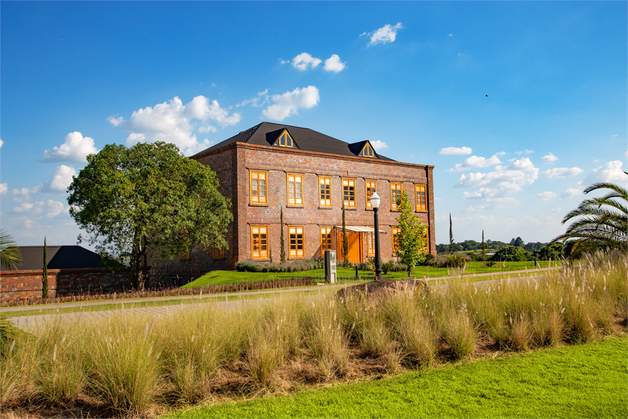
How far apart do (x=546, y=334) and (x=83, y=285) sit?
933 inches

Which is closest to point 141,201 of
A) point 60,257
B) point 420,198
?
point 60,257

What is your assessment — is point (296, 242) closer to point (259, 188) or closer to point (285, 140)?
point (259, 188)

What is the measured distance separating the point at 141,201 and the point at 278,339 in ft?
56.8

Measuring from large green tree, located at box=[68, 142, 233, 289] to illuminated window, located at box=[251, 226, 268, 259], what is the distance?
3.43 m

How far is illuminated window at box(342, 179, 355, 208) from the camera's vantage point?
31422 mm

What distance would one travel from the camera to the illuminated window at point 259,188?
90.1 ft

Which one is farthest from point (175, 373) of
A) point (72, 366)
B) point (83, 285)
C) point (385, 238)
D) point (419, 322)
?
point (385, 238)

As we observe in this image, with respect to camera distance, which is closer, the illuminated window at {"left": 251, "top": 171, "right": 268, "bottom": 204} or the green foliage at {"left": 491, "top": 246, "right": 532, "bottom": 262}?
the illuminated window at {"left": 251, "top": 171, "right": 268, "bottom": 204}

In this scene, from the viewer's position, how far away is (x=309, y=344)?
6172 millimetres

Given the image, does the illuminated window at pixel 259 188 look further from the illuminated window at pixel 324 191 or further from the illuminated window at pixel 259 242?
the illuminated window at pixel 324 191

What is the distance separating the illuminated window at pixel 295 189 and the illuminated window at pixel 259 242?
2.84m

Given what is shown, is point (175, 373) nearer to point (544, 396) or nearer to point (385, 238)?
point (544, 396)

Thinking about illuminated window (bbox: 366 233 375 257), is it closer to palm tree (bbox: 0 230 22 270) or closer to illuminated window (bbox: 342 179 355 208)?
illuminated window (bbox: 342 179 355 208)

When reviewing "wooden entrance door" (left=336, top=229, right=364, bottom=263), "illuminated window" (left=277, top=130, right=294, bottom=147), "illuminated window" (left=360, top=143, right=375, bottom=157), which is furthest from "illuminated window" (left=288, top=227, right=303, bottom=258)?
"illuminated window" (left=360, top=143, right=375, bottom=157)
